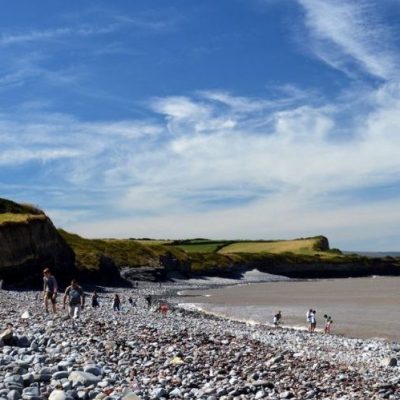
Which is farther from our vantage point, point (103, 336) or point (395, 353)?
point (395, 353)

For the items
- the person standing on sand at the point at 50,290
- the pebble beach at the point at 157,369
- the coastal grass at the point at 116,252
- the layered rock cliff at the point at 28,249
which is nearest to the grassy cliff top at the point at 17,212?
the layered rock cliff at the point at 28,249

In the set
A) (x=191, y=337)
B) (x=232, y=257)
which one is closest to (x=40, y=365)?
(x=191, y=337)

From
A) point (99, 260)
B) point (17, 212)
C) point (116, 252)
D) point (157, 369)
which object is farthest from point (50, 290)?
point (116, 252)

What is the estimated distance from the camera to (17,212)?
8756 centimetres

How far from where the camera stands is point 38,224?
8031cm

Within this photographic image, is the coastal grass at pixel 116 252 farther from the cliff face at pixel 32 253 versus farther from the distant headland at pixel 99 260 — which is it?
the cliff face at pixel 32 253

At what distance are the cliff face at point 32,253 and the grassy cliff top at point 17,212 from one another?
565 millimetres

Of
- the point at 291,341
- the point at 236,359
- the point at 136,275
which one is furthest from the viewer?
the point at 136,275

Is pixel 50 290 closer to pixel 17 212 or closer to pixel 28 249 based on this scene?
pixel 28 249

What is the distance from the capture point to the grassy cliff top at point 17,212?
7688cm

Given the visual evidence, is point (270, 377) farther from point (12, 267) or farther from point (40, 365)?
point (12, 267)

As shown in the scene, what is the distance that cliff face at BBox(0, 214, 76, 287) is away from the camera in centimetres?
7038

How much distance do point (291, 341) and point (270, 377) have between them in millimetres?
17741

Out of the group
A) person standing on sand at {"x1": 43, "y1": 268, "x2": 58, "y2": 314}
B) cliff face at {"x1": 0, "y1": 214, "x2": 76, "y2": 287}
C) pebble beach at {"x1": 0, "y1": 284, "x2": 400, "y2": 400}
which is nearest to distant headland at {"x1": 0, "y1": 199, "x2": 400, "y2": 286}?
cliff face at {"x1": 0, "y1": 214, "x2": 76, "y2": 287}
